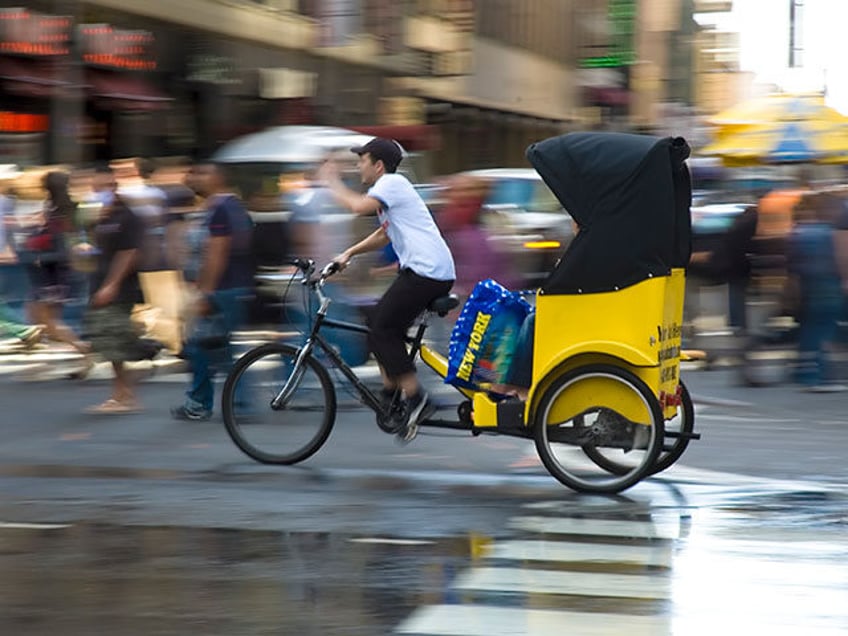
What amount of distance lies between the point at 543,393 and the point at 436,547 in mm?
1910

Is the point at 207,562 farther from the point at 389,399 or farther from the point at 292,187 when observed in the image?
the point at 292,187

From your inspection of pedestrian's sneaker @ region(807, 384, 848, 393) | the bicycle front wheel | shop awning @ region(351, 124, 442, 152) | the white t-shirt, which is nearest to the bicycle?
the bicycle front wheel

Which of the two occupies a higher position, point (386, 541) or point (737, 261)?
point (737, 261)

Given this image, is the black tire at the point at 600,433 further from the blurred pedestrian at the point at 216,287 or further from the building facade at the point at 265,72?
the building facade at the point at 265,72

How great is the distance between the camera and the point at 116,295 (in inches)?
519

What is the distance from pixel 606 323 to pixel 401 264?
49.6 inches

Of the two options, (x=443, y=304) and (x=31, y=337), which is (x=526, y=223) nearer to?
(x=31, y=337)

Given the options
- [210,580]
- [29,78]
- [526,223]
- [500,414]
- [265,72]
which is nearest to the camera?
[210,580]

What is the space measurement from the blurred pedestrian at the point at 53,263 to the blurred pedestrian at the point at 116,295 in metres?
2.46

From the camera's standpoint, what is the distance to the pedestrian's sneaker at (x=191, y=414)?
1262 cm

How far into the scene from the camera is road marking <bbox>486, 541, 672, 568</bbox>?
7.62 metres

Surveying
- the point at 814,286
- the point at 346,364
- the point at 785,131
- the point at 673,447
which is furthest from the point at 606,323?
the point at 785,131

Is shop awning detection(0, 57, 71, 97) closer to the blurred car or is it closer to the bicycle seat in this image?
the blurred car

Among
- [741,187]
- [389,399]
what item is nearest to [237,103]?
[741,187]
